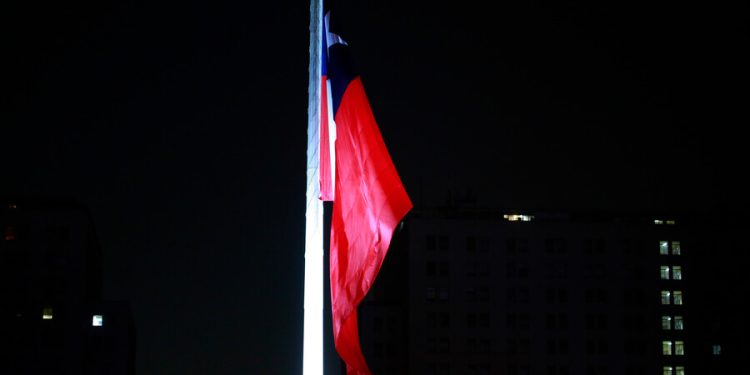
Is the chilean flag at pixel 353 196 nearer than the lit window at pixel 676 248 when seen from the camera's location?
Yes

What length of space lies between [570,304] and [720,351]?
15410 millimetres

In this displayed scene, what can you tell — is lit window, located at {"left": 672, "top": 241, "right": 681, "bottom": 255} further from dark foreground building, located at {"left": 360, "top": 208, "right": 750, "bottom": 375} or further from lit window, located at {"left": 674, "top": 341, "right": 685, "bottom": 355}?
lit window, located at {"left": 674, "top": 341, "right": 685, "bottom": 355}

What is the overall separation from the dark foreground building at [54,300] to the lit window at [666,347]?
152ft

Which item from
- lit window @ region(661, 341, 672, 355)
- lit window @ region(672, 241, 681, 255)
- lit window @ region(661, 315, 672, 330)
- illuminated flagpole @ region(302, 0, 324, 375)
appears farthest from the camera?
lit window @ region(672, 241, 681, 255)

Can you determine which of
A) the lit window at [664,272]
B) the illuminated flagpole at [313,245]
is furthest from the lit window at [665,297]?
the illuminated flagpole at [313,245]

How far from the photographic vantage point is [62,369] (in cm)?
8319

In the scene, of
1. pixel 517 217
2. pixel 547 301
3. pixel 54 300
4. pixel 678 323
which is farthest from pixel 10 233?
pixel 678 323

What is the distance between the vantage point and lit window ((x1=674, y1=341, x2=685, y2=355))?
98188mm

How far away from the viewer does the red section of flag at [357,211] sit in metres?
19.1

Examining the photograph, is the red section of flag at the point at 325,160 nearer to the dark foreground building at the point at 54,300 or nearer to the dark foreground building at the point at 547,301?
the dark foreground building at the point at 54,300

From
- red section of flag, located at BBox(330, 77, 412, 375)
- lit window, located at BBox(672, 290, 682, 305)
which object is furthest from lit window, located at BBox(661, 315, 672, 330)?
red section of flag, located at BBox(330, 77, 412, 375)

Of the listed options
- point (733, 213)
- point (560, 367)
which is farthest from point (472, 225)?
point (733, 213)

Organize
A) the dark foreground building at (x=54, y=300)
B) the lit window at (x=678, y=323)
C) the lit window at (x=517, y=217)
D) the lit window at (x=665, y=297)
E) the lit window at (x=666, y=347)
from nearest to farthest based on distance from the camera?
the dark foreground building at (x=54, y=300) < the lit window at (x=666, y=347) < the lit window at (x=517, y=217) < the lit window at (x=678, y=323) < the lit window at (x=665, y=297)

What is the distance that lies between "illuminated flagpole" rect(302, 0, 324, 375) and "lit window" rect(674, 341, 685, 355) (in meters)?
84.8
